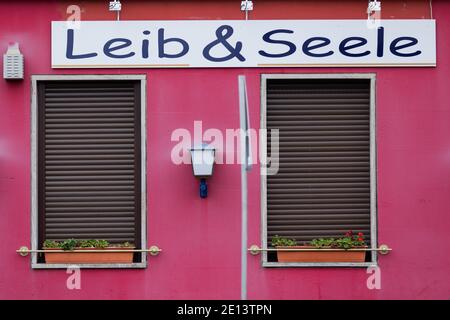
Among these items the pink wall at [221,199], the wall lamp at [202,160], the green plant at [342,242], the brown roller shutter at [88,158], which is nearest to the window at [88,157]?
the brown roller shutter at [88,158]

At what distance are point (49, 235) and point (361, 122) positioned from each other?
16.3 ft

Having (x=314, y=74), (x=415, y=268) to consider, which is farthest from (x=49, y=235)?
(x=415, y=268)

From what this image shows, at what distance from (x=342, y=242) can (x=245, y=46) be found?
3233 mm

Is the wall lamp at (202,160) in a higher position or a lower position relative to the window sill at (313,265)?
higher

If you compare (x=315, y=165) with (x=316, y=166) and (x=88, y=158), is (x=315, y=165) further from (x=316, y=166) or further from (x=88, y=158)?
(x=88, y=158)

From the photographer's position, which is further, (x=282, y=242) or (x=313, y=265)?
(x=282, y=242)

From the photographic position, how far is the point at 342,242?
11.5 metres

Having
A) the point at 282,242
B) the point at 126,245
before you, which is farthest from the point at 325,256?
the point at 126,245

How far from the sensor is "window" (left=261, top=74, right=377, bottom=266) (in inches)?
462

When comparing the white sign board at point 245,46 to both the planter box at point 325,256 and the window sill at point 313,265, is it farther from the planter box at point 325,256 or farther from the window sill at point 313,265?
the window sill at point 313,265

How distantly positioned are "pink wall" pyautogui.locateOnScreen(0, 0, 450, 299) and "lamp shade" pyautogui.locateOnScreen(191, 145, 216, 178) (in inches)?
14.6

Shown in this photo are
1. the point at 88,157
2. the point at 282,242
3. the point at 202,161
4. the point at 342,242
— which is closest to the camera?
the point at 202,161

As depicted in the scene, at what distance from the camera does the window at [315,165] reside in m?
11.7

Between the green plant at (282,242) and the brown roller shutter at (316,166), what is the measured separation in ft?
0.34
